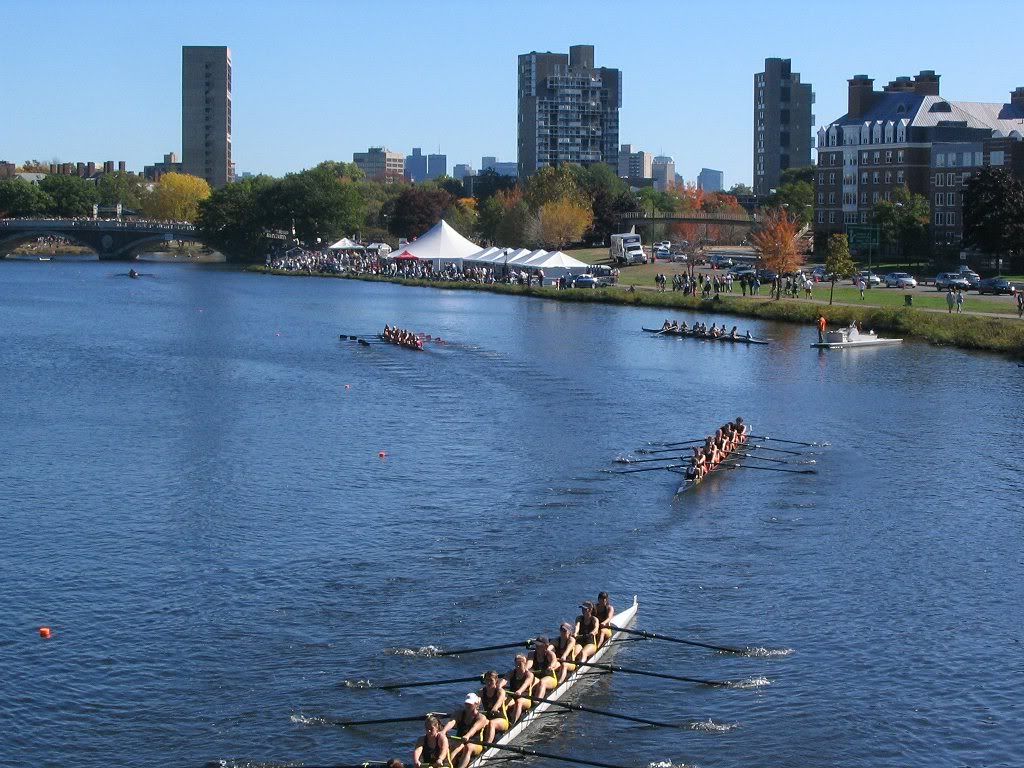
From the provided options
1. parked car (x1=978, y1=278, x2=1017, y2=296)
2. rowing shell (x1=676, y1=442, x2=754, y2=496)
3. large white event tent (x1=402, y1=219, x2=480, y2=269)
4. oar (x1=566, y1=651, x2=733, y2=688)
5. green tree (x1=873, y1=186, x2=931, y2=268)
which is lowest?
oar (x1=566, y1=651, x2=733, y2=688)

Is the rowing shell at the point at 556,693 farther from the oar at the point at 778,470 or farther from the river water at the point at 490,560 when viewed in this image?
the oar at the point at 778,470

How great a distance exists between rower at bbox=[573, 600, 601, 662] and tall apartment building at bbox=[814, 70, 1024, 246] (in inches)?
3327

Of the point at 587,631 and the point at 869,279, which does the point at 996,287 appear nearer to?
the point at 869,279

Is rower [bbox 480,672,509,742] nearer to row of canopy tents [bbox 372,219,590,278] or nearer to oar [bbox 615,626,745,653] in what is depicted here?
oar [bbox 615,626,745,653]

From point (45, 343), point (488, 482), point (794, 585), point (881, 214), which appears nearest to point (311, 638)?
point (794, 585)

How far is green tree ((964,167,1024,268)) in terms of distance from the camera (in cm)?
8244

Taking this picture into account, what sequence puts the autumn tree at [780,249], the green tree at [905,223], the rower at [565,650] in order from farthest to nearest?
the green tree at [905,223], the autumn tree at [780,249], the rower at [565,650]

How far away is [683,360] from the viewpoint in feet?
187

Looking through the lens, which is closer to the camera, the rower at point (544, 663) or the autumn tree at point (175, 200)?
the rower at point (544, 663)

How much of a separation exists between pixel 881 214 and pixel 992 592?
80234mm

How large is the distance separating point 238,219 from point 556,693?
136104mm

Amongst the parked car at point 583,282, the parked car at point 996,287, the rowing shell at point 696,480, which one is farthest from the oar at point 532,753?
the parked car at point 583,282

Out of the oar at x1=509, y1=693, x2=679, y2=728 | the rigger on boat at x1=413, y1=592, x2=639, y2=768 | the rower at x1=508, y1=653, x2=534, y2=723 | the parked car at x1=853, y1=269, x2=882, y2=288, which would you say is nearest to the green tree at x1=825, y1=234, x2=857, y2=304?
the parked car at x1=853, y1=269, x2=882, y2=288

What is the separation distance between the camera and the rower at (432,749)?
16750 mm
